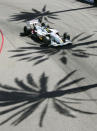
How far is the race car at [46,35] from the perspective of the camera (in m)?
20.8

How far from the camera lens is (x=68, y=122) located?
13.2m

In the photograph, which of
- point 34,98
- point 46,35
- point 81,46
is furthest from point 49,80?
point 46,35

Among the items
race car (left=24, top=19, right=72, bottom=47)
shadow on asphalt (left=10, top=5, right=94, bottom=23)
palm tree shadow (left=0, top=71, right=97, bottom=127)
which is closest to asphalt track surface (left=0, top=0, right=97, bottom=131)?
palm tree shadow (left=0, top=71, right=97, bottom=127)

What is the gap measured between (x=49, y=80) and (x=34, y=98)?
91.4 inches

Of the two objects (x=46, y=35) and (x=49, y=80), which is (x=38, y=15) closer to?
(x=46, y=35)

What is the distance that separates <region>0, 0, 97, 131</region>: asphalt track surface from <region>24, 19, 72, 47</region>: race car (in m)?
0.59

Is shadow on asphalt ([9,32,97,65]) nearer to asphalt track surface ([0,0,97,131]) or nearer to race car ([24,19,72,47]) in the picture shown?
asphalt track surface ([0,0,97,131])

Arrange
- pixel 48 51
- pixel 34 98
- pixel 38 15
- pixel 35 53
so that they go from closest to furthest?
pixel 34 98
pixel 35 53
pixel 48 51
pixel 38 15

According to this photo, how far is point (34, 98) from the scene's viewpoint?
14.9m

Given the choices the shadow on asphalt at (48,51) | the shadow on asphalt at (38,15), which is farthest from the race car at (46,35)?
the shadow on asphalt at (38,15)

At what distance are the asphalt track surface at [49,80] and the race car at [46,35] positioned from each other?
591 mm

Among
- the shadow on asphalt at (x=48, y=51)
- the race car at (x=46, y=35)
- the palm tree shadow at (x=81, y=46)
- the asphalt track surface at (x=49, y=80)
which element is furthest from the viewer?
the race car at (x=46, y=35)

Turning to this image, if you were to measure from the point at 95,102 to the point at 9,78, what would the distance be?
20.8 ft

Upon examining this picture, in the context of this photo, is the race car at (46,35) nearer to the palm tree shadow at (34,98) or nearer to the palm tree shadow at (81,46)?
the palm tree shadow at (81,46)
